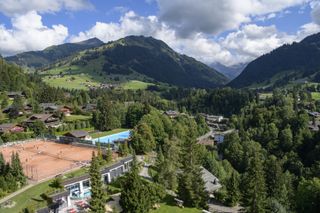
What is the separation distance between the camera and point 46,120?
324ft

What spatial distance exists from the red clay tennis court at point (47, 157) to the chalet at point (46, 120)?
16306 mm

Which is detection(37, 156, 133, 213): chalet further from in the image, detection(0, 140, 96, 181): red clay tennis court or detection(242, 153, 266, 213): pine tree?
detection(242, 153, 266, 213): pine tree

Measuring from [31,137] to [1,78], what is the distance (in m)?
60.2

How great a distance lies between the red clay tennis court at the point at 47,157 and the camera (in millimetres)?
53356

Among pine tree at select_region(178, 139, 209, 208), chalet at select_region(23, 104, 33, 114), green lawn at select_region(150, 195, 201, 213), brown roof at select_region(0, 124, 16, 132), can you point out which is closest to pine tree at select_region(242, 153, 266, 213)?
pine tree at select_region(178, 139, 209, 208)

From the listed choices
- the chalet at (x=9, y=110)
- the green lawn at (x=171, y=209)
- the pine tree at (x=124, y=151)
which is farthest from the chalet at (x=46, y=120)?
the green lawn at (x=171, y=209)

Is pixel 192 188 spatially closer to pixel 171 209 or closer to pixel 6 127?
pixel 171 209

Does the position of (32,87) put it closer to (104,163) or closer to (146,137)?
(146,137)

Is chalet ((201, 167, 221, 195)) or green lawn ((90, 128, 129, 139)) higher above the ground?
green lawn ((90, 128, 129, 139))

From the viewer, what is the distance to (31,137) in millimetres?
85562

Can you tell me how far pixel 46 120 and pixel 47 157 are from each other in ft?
121

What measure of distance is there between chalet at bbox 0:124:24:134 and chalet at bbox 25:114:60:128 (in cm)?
351

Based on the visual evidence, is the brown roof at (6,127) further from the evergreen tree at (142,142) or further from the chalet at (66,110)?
the evergreen tree at (142,142)

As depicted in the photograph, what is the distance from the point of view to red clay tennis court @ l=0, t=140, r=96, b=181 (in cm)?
5336
